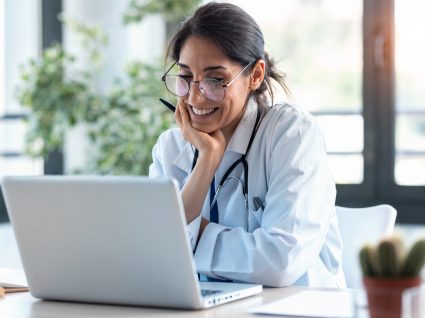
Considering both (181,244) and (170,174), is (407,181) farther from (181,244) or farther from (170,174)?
(181,244)

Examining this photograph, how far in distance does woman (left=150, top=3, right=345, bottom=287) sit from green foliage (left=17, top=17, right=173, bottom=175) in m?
1.51

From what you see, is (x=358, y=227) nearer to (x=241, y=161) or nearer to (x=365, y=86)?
(x=241, y=161)

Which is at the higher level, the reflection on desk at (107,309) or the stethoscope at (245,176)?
the stethoscope at (245,176)

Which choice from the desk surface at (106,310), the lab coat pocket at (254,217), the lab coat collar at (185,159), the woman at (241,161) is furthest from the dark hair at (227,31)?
the desk surface at (106,310)

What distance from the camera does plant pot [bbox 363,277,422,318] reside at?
3.82ft

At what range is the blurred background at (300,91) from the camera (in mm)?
3912

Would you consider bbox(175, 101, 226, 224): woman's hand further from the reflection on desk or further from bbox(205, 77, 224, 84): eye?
the reflection on desk

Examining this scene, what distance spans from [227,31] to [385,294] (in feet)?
3.81

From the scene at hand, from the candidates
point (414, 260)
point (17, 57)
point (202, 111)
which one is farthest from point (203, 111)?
point (17, 57)

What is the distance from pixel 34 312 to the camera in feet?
5.40

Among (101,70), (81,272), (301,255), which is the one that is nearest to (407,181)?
(101,70)

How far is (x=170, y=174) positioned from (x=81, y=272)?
27.9 inches

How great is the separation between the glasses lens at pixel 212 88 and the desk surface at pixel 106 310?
610 millimetres

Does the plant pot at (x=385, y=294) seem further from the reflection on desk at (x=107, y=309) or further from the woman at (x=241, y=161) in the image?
the woman at (x=241, y=161)
